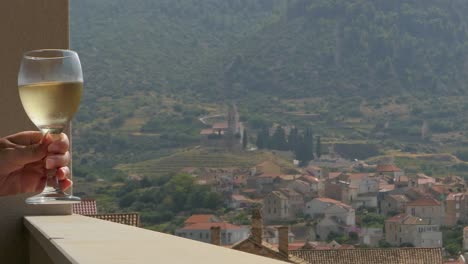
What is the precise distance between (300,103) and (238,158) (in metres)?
4.53

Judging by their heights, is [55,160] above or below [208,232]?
above

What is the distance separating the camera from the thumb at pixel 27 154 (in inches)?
36.3

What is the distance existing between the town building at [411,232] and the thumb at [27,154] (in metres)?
27.6

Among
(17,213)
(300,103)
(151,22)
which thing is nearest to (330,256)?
(17,213)

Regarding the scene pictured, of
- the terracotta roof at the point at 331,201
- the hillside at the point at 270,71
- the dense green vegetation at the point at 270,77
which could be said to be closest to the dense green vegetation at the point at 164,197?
the dense green vegetation at the point at 270,77

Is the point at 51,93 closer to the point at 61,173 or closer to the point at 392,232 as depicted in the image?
the point at 61,173

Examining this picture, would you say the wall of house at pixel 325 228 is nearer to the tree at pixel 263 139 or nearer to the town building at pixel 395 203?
the town building at pixel 395 203

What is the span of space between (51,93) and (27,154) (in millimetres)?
71

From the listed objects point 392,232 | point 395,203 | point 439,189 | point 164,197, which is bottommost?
point 392,232

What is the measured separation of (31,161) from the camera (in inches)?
36.9

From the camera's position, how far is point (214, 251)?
75 centimetres

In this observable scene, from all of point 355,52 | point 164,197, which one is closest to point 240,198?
point 164,197

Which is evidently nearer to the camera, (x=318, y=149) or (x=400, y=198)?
(x=400, y=198)

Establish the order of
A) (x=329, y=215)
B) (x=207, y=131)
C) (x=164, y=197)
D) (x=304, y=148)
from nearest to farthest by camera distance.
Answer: (x=164, y=197) < (x=329, y=215) < (x=207, y=131) < (x=304, y=148)
